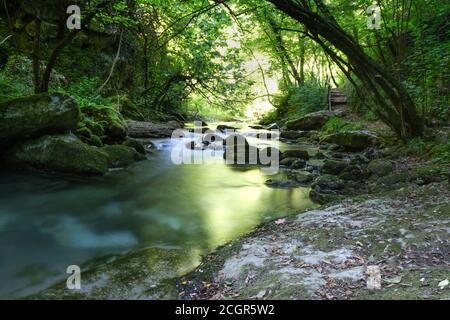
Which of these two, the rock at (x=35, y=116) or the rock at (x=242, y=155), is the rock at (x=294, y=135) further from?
the rock at (x=35, y=116)

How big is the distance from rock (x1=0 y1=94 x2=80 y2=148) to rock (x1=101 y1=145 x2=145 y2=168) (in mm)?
1162

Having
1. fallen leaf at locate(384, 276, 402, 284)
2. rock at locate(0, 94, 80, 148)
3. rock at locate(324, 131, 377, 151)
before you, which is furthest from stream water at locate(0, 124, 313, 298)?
rock at locate(324, 131, 377, 151)

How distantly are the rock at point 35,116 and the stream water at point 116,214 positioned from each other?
2.89 ft

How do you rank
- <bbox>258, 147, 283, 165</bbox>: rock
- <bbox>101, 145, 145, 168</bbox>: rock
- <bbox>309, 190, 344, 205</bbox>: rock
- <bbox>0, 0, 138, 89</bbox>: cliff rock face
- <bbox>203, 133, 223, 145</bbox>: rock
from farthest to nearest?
<bbox>203, 133, 223, 145</bbox>: rock → <bbox>0, 0, 138, 89</bbox>: cliff rock face → <bbox>258, 147, 283, 165</bbox>: rock → <bbox>101, 145, 145, 168</bbox>: rock → <bbox>309, 190, 344, 205</bbox>: rock

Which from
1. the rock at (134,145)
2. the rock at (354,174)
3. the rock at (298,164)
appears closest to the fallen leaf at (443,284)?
the rock at (354,174)

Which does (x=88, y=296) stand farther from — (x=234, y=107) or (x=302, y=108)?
(x=302, y=108)

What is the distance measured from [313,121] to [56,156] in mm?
12271

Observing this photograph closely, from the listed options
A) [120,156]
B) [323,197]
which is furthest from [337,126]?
[120,156]

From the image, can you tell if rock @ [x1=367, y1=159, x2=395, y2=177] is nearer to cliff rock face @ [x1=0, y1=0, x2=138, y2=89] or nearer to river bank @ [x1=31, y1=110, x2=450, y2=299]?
river bank @ [x1=31, y1=110, x2=450, y2=299]

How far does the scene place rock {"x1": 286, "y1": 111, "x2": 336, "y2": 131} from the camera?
1711 centimetres

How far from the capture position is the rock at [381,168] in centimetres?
779

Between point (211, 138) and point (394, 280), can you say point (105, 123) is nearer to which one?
point (211, 138)

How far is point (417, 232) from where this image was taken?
3.91 m

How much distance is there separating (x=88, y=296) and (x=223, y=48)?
559 inches
